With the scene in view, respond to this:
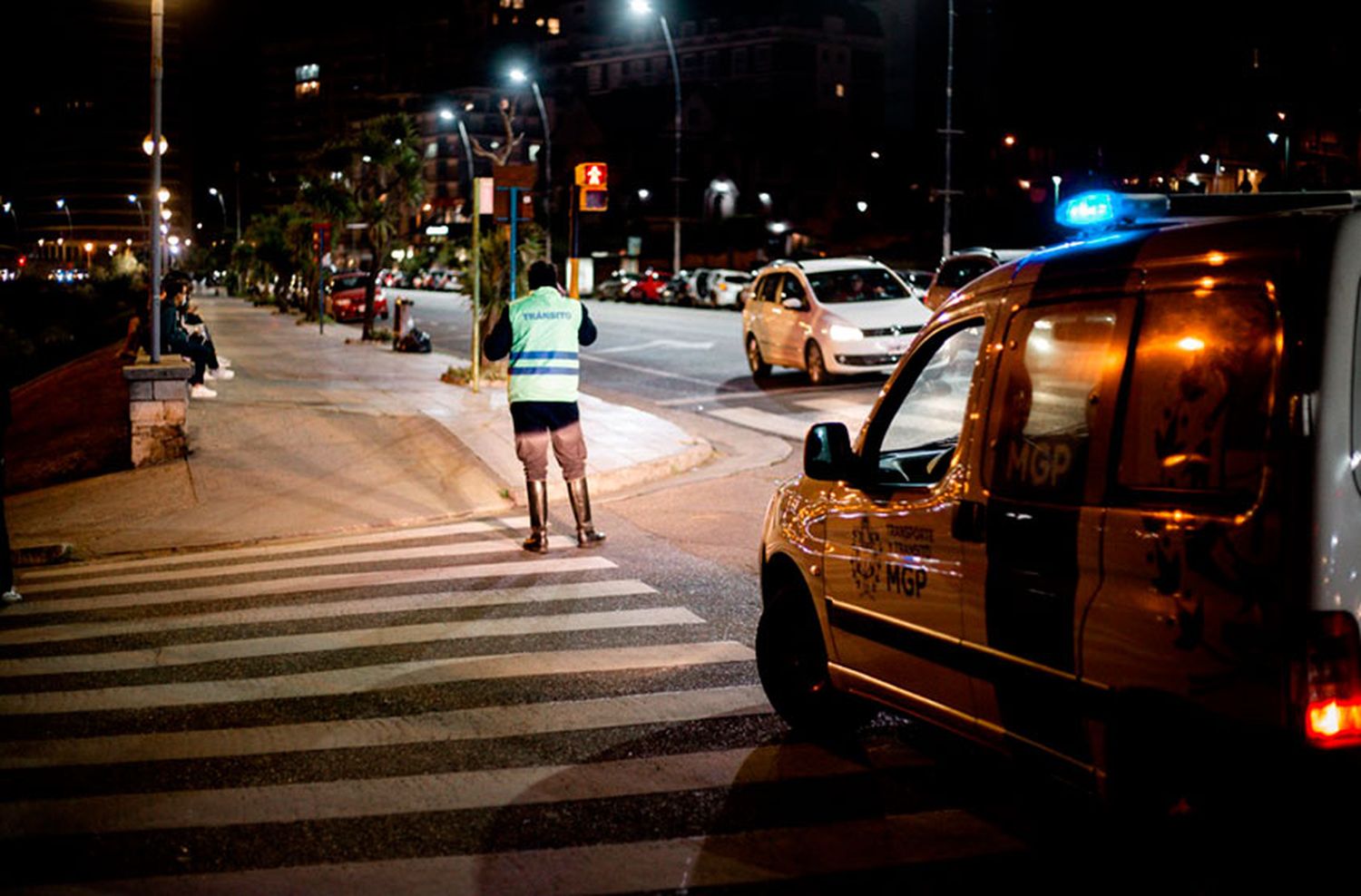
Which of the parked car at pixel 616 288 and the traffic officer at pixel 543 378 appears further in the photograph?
the parked car at pixel 616 288

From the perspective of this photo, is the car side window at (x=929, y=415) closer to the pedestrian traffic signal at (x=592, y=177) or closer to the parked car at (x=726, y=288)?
the pedestrian traffic signal at (x=592, y=177)

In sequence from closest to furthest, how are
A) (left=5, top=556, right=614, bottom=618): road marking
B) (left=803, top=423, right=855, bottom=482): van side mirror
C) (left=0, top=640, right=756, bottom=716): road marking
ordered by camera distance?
(left=803, top=423, right=855, bottom=482): van side mirror → (left=0, top=640, right=756, bottom=716): road marking → (left=5, top=556, right=614, bottom=618): road marking

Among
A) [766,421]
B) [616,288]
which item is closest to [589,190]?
[766,421]

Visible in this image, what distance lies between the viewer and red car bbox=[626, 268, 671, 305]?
66.4 metres

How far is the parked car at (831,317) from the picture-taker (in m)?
22.0

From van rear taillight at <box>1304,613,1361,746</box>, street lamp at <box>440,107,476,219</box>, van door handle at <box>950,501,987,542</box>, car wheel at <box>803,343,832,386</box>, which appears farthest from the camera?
street lamp at <box>440,107,476,219</box>

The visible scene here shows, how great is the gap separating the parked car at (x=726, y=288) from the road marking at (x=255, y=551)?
146 feet

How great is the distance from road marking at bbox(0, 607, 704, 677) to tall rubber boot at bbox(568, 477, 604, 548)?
2.31 metres

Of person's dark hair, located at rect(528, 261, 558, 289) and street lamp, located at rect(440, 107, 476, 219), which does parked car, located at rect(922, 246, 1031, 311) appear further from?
person's dark hair, located at rect(528, 261, 558, 289)

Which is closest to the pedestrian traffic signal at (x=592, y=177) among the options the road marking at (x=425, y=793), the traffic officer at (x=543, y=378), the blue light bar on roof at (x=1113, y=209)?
the traffic officer at (x=543, y=378)

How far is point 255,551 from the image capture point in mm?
11711

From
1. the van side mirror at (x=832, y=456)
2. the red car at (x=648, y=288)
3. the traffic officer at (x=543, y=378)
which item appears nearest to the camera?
the van side mirror at (x=832, y=456)

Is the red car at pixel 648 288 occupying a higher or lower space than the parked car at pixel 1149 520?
higher

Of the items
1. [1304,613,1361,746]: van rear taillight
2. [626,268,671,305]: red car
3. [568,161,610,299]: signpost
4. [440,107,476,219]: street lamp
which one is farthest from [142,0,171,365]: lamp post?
[626,268,671,305]: red car
